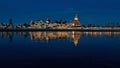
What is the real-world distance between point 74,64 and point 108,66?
250cm

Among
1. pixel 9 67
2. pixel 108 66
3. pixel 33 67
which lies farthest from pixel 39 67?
pixel 108 66

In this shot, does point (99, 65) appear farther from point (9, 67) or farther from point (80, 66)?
point (9, 67)

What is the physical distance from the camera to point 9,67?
18.8m

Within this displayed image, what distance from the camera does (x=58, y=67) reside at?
1906cm

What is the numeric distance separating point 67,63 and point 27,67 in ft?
11.2

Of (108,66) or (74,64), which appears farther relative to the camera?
(74,64)

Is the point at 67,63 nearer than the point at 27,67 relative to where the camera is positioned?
No

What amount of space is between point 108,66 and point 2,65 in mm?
7047

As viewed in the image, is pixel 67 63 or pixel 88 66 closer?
pixel 88 66

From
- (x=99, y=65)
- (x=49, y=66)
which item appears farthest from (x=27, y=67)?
(x=99, y=65)

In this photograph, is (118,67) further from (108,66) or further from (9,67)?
(9,67)

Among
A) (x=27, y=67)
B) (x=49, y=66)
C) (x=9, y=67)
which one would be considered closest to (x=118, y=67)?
(x=49, y=66)

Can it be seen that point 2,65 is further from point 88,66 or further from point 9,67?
point 88,66

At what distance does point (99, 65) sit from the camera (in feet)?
64.5
